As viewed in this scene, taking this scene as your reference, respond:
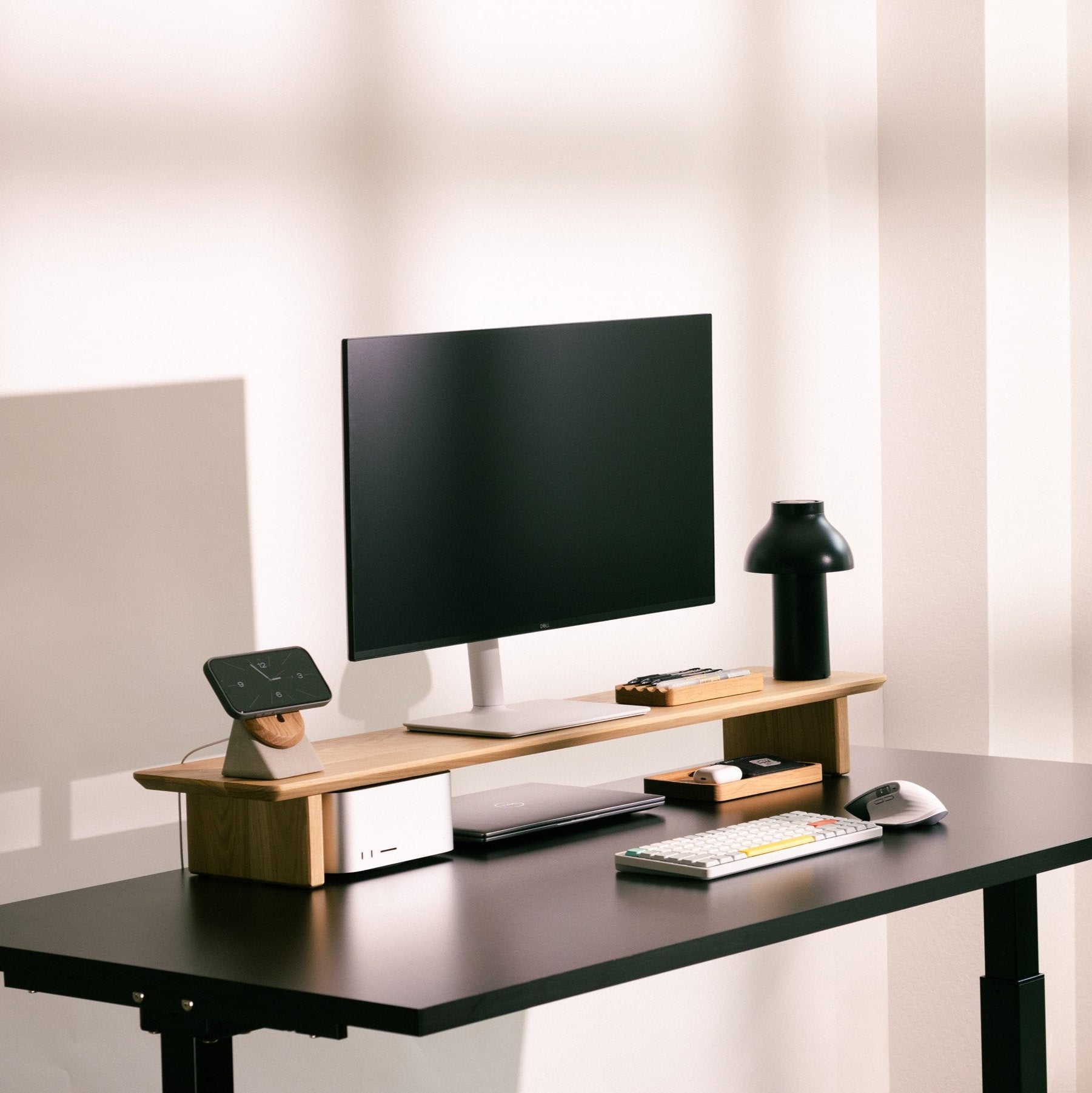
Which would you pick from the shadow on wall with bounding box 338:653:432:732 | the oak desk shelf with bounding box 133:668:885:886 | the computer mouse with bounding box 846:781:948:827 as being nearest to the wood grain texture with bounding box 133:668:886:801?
the oak desk shelf with bounding box 133:668:885:886

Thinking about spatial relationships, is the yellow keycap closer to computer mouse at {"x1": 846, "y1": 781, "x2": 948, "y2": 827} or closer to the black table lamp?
computer mouse at {"x1": 846, "y1": 781, "x2": 948, "y2": 827}

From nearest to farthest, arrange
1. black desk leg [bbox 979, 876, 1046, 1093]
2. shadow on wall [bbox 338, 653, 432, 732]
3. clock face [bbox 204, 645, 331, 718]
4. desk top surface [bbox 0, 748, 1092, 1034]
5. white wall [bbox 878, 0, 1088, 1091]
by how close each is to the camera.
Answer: desk top surface [bbox 0, 748, 1092, 1034]
clock face [bbox 204, 645, 331, 718]
black desk leg [bbox 979, 876, 1046, 1093]
shadow on wall [bbox 338, 653, 432, 732]
white wall [bbox 878, 0, 1088, 1091]

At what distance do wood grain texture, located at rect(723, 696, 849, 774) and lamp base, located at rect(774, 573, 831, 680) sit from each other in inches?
2.2

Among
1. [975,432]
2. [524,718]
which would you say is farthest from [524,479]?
[975,432]

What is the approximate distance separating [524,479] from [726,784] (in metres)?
0.49

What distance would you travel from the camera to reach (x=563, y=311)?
2.86 metres

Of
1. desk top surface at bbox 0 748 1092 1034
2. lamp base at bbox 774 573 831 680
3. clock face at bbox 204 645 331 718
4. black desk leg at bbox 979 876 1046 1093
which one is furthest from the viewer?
lamp base at bbox 774 573 831 680

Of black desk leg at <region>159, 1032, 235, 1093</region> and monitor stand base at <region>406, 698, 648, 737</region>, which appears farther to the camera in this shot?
monitor stand base at <region>406, 698, 648, 737</region>

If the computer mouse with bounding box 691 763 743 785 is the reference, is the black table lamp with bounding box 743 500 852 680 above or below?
above

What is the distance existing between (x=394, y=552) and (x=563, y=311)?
959 mm

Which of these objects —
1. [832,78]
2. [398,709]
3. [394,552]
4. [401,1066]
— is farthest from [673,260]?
[401,1066]

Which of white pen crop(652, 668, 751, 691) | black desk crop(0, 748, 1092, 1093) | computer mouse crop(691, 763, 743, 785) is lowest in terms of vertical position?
black desk crop(0, 748, 1092, 1093)

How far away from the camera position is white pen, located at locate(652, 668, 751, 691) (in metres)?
2.26

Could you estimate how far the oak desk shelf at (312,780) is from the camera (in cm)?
183
